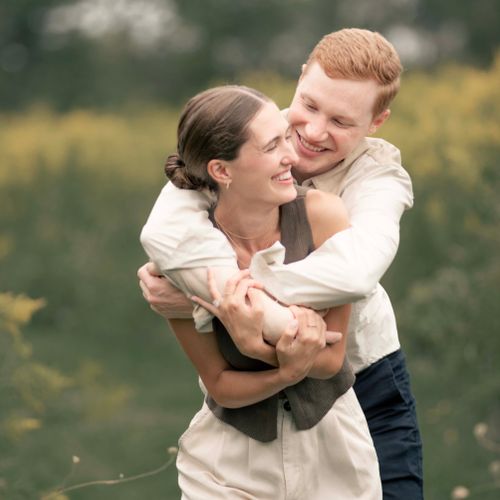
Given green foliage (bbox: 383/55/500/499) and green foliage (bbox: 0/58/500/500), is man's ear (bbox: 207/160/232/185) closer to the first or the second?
green foliage (bbox: 0/58/500/500)

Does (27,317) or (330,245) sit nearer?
(330,245)

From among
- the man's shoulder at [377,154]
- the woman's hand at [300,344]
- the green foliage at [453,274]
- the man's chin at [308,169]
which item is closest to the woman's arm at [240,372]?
the woman's hand at [300,344]

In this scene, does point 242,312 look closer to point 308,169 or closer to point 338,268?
point 338,268

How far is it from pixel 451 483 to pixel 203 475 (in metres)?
3.43

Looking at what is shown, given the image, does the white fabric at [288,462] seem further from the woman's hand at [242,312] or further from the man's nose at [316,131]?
the man's nose at [316,131]

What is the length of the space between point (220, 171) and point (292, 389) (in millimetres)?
583

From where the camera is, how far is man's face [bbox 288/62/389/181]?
348 cm

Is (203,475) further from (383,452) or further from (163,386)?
(163,386)

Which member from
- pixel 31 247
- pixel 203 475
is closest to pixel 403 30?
pixel 31 247

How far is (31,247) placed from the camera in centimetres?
1087

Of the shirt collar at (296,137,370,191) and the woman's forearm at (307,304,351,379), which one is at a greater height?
the shirt collar at (296,137,370,191)

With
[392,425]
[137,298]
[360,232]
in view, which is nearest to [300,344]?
[360,232]

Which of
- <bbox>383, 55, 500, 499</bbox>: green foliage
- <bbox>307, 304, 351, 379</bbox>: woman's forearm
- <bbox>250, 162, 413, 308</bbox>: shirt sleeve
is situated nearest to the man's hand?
<bbox>250, 162, 413, 308</bbox>: shirt sleeve

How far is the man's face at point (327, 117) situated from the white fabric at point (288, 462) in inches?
25.8
